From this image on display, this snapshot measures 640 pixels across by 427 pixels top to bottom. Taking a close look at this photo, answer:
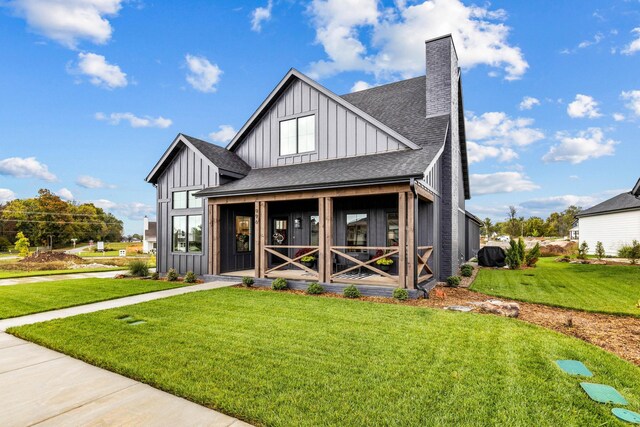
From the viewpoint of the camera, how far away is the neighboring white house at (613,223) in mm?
21156

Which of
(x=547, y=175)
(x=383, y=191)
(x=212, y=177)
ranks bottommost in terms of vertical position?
(x=383, y=191)

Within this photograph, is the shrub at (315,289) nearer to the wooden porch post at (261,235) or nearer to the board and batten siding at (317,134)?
the wooden porch post at (261,235)

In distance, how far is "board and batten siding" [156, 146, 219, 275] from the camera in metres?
12.1

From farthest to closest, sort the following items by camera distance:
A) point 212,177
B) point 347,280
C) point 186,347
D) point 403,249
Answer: point 212,177 < point 347,280 < point 403,249 < point 186,347

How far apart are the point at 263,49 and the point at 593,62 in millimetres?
18791

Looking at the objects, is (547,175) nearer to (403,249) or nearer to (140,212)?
(403,249)

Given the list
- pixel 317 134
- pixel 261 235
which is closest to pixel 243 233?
pixel 261 235

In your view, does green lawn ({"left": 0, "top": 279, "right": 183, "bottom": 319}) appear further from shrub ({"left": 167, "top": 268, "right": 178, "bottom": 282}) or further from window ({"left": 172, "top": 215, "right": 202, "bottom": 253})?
window ({"left": 172, "top": 215, "right": 202, "bottom": 253})

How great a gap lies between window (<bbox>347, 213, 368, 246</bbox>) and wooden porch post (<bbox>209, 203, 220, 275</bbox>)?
483 centimetres

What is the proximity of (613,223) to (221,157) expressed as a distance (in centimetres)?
2795

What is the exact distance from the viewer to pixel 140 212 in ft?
191

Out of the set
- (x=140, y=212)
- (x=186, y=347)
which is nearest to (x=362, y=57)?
(x=186, y=347)

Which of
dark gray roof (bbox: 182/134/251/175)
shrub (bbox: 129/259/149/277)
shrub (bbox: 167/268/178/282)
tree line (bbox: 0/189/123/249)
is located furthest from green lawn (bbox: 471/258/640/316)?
tree line (bbox: 0/189/123/249)

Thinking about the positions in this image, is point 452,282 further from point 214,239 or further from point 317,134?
point 214,239
